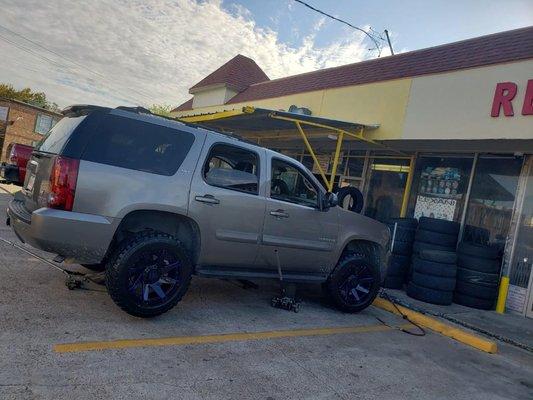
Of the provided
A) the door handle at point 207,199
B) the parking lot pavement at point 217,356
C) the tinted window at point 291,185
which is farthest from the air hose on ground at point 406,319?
the door handle at point 207,199

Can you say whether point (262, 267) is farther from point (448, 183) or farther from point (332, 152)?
point (332, 152)

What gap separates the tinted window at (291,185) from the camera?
5.53 meters

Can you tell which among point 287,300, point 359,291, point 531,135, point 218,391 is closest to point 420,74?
point 531,135

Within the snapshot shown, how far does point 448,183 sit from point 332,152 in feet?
13.4

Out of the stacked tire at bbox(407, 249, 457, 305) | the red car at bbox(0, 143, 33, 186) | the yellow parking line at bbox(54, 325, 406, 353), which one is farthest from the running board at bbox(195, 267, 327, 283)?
the red car at bbox(0, 143, 33, 186)

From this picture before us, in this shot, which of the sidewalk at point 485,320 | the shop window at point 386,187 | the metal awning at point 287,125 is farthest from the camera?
the shop window at point 386,187

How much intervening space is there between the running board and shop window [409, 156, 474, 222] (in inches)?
190

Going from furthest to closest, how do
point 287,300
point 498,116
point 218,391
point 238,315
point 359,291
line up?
point 498,116, point 359,291, point 287,300, point 238,315, point 218,391

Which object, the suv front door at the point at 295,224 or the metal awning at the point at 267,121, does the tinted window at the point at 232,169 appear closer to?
the suv front door at the point at 295,224

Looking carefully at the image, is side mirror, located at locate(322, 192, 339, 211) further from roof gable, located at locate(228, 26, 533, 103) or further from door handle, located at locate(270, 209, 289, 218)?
roof gable, located at locate(228, 26, 533, 103)

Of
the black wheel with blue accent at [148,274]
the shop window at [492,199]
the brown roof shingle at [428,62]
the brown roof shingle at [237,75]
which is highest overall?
the brown roof shingle at [237,75]

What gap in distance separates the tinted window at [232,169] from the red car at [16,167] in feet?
9.17

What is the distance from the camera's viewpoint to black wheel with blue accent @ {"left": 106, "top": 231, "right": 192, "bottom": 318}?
4148 millimetres

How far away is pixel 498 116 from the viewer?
765 cm
